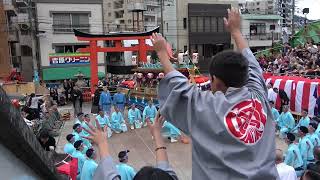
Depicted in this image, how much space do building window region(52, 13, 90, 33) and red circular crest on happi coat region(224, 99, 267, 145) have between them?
2621cm

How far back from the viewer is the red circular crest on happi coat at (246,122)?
1.71 metres

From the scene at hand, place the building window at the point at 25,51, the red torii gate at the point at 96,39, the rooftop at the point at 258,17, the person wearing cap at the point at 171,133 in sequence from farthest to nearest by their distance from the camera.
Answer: the rooftop at the point at 258,17
the building window at the point at 25,51
the red torii gate at the point at 96,39
the person wearing cap at the point at 171,133

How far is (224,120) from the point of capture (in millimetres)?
1712

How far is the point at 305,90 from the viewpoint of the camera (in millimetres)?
12789

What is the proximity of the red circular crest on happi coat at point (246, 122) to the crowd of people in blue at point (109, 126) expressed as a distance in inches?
173

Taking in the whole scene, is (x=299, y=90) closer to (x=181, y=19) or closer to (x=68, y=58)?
(x=68, y=58)

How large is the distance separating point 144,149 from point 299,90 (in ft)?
18.5

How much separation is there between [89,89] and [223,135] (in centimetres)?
2040

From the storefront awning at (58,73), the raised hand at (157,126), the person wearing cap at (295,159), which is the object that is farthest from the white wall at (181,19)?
the raised hand at (157,126)

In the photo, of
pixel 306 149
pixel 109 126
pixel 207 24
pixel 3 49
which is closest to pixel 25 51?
pixel 3 49

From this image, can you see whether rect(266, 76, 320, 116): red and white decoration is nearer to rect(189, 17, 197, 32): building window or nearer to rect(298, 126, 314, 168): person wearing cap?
rect(298, 126, 314, 168): person wearing cap

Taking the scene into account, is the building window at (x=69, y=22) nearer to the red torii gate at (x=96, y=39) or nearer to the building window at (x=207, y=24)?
the red torii gate at (x=96, y=39)

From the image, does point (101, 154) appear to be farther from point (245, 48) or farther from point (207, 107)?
point (245, 48)

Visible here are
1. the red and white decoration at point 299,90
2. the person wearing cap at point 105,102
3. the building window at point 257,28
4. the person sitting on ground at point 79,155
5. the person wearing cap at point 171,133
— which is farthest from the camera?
the building window at point 257,28
